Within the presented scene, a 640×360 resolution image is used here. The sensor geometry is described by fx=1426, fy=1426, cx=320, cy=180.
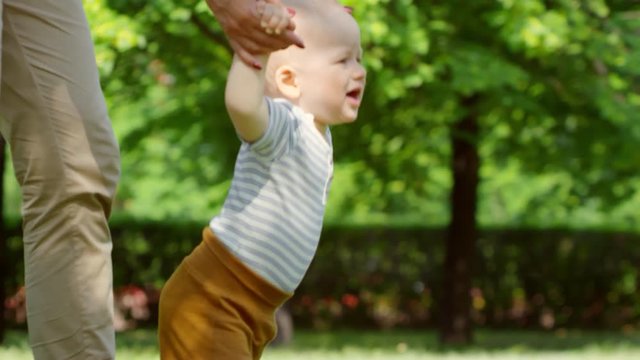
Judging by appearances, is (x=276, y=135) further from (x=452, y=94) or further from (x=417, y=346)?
(x=417, y=346)

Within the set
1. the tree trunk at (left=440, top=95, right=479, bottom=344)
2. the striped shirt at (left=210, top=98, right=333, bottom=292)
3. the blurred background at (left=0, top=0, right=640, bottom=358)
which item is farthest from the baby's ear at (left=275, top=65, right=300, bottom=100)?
the tree trunk at (left=440, top=95, right=479, bottom=344)

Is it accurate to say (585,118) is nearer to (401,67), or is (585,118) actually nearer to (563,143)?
(563,143)

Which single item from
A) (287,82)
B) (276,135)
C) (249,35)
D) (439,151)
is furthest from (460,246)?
(249,35)

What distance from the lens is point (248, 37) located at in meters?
3.30

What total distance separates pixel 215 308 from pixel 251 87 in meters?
0.57

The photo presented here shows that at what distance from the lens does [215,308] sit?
346cm

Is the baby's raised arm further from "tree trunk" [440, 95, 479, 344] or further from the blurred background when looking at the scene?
"tree trunk" [440, 95, 479, 344]

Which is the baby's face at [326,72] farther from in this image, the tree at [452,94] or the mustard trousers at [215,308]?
the tree at [452,94]

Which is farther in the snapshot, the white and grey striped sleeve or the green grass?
the green grass

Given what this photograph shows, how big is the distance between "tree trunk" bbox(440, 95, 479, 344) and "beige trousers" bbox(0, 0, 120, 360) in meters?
11.7

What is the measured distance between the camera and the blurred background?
11703 mm

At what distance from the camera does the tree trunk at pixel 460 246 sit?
50.7 ft

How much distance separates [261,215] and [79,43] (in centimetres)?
67

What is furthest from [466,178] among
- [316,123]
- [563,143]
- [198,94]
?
[316,123]
